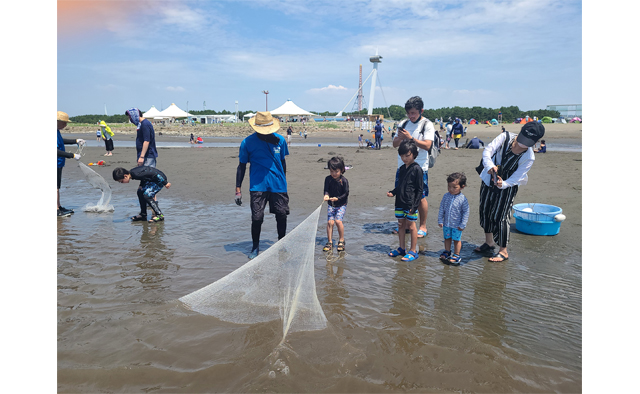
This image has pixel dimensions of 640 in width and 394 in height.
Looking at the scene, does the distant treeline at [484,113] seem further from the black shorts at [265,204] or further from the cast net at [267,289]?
the cast net at [267,289]

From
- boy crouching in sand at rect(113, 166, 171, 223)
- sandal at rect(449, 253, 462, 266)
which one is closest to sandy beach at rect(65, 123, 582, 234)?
sandal at rect(449, 253, 462, 266)

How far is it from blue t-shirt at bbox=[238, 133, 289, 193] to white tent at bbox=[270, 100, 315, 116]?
44383 millimetres

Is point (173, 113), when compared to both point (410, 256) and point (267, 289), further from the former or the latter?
point (267, 289)

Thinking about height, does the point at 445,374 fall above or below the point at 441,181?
below

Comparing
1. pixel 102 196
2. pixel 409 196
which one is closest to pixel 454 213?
pixel 409 196

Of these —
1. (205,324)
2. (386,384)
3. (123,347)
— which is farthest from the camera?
(205,324)

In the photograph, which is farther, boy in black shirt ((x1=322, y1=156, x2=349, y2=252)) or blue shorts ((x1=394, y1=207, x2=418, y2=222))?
boy in black shirt ((x1=322, y1=156, x2=349, y2=252))

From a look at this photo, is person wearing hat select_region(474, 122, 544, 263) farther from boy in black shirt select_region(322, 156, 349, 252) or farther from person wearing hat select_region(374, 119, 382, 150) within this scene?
person wearing hat select_region(374, 119, 382, 150)

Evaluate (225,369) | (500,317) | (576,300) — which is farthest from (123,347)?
(576,300)

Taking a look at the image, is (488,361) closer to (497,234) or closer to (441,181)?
(497,234)

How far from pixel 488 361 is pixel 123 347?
9.81 ft

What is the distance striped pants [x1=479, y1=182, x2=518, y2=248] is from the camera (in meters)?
4.89

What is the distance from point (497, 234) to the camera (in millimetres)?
5070

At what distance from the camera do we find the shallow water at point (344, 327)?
265 cm
